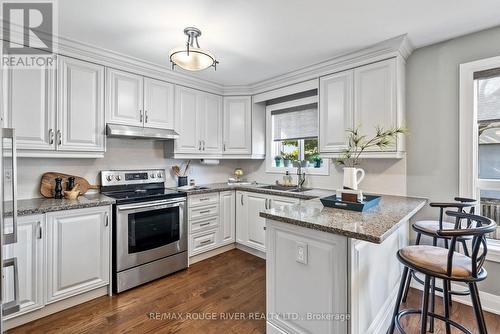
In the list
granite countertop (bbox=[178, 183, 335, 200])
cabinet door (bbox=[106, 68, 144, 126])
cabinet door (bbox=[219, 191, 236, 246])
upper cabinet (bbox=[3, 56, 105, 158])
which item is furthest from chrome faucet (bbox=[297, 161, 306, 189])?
upper cabinet (bbox=[3, 56, 105, 158])

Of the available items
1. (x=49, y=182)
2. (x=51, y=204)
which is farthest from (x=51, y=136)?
(x=51, y=204)

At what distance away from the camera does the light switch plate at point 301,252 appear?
157 centimetres

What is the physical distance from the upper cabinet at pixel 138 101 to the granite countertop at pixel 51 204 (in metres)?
0.89

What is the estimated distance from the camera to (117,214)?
2385 millimetres

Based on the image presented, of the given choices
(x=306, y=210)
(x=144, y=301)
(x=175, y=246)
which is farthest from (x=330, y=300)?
(x=175, y=246)

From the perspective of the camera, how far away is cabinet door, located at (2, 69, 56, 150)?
6.83 ft

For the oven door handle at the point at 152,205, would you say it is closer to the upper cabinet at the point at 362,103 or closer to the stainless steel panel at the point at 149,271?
the stainless steel panel at the point at 149,271

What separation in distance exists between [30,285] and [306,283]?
2.18 meters

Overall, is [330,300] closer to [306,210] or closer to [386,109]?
[306,210]

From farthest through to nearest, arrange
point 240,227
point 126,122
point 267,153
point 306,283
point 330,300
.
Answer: point 267,153, point 240,227, point 126,122, point 306,283, point 330,300

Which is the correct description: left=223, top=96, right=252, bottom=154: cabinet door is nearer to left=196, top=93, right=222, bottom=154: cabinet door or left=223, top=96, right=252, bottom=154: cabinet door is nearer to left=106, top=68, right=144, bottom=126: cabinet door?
left=196, top=93, right=222, bottom=154: cabinet door

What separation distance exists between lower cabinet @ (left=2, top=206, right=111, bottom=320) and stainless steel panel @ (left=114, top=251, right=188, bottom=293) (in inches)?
5.5

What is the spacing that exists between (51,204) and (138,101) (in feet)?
4.56

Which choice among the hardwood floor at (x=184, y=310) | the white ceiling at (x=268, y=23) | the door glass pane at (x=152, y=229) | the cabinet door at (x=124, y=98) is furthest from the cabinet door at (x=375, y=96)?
the cabinet door at (x=124, y=98)
